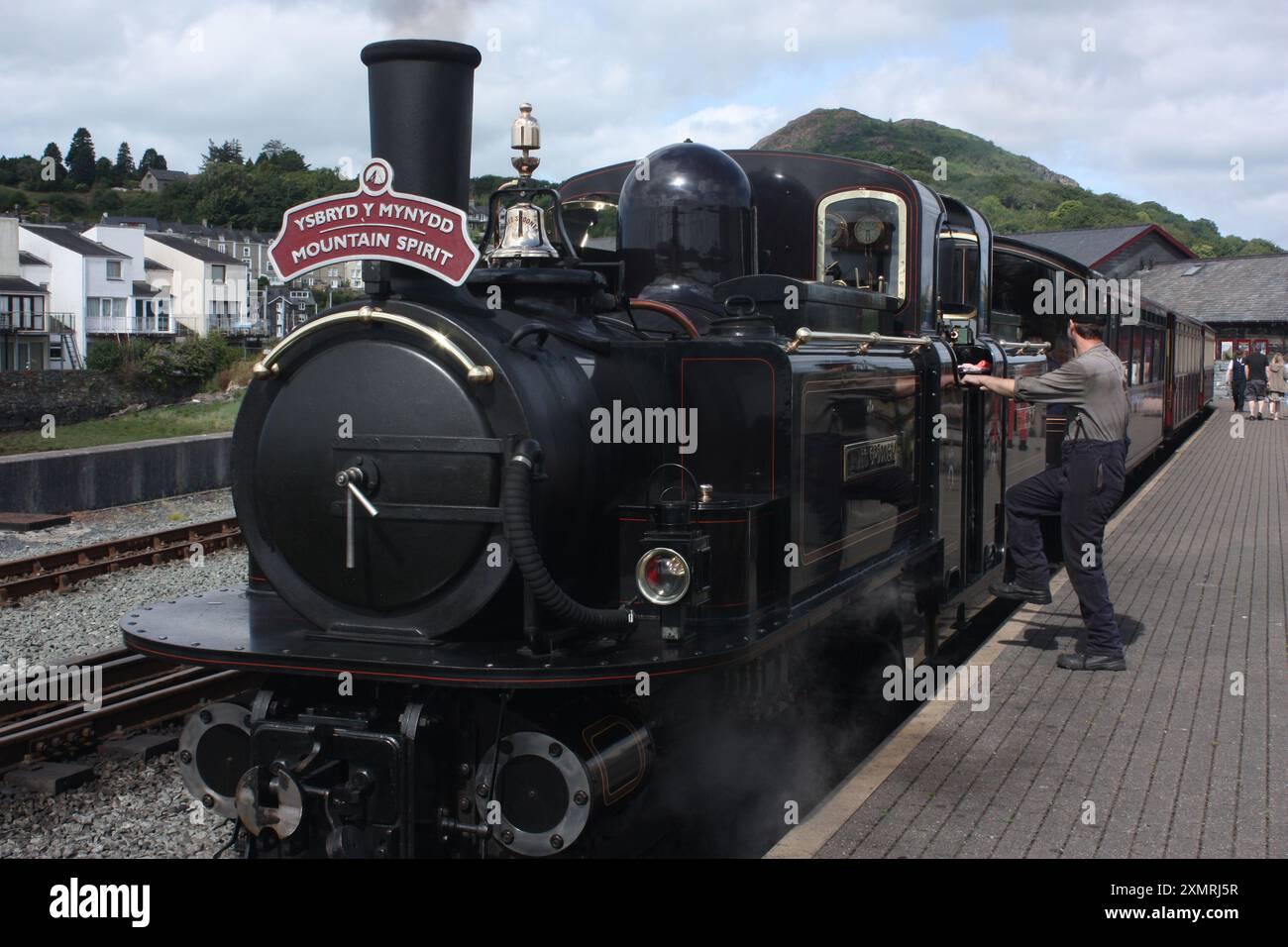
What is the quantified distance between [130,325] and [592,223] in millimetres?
62433

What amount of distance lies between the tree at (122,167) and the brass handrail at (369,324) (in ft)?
429

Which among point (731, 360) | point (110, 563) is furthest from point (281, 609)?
point (110, 563)

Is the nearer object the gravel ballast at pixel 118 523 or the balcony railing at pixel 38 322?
the gravel ballast at pixel 118 523

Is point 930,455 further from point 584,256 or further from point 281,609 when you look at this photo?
point 281,609

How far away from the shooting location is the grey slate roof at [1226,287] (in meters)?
41.9

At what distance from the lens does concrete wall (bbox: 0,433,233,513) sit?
11.9m

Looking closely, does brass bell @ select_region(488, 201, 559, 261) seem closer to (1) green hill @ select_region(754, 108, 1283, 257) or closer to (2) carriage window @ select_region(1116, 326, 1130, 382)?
(2) carriage window @ select_region(1116, 326, 1130, 382)

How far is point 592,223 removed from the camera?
5957mm

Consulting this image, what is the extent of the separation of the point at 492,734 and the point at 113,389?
45.2 meters

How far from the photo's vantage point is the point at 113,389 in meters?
44.5

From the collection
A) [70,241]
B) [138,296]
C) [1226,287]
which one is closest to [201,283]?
[138,296]

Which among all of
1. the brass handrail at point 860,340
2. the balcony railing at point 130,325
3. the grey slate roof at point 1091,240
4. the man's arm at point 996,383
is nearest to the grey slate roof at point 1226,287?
the grey slate roof at point 1091,240

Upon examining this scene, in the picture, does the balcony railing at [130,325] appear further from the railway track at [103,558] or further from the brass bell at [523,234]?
the brass bell at [523,234]

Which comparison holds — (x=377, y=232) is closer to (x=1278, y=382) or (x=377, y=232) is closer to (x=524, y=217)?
(x=524, y=217)
